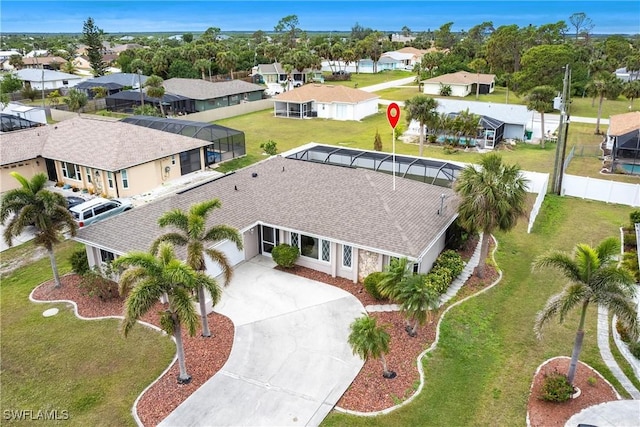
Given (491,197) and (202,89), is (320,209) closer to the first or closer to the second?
(491,197)

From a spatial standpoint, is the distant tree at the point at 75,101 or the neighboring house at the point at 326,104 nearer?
the distant tree at the point at 75,101

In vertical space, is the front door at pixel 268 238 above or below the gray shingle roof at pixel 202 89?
below

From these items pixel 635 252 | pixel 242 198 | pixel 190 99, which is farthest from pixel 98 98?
pixel 635 252

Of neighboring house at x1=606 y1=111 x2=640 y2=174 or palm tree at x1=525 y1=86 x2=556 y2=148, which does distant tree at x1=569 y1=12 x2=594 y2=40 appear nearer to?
palm tree at x1=525 y1=86 x2=556 y2=148

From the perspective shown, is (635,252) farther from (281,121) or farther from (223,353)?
(281,121)

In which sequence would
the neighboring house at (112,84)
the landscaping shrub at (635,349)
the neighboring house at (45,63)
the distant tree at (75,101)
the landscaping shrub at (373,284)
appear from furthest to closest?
the neighboring house at (45,63) < the neighboring house at (112,84) < the distant tree at (75,101) < the landscaping shrub at (373,284) < the landscaping shrub at (635,349)

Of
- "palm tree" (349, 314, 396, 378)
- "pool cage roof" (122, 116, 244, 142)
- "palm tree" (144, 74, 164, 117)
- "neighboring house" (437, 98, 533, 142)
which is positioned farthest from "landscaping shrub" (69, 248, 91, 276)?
"palm tree" (144, 74, 164, 117)

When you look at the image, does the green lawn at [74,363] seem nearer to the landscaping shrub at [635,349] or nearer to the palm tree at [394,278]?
the palm tree at [394,278]

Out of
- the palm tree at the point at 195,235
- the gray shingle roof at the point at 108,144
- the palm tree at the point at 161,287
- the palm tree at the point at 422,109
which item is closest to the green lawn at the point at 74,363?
the palm tree at the point at 195,235
